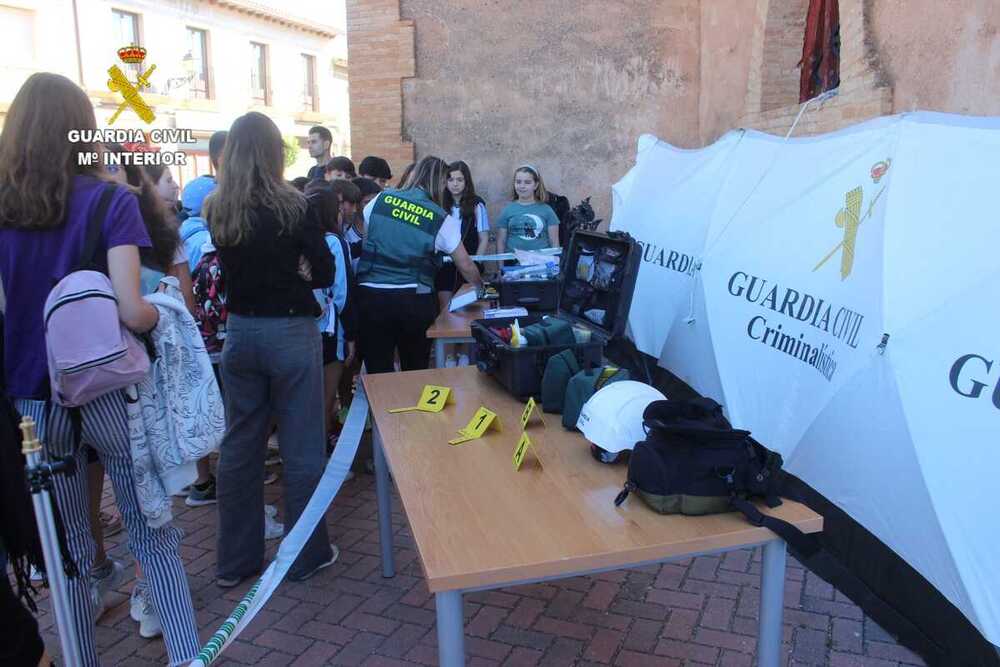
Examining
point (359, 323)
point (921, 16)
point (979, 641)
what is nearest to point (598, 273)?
point (359, 323)

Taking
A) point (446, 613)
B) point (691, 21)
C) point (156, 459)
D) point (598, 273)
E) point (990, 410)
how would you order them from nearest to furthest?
point (446, 613) < point (990, 410) < point (156, 459) < point (598, 273) < point (691, 21)

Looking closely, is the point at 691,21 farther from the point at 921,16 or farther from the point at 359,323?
the point at 359,323

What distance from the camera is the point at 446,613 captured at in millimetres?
1649

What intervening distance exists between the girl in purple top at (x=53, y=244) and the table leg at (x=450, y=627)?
4.06 feet

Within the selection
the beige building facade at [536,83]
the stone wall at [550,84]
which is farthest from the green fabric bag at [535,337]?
the stone wall at [550,84]

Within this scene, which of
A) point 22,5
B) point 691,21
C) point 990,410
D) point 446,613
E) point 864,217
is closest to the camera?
point 446,613

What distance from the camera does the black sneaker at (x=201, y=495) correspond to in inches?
164

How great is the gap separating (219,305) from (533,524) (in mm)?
2466

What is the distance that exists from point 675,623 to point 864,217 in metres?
1.75

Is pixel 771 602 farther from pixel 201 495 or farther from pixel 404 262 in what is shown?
pixel 201 495

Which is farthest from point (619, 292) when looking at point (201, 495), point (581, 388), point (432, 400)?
point (201, 495)

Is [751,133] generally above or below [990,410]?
above

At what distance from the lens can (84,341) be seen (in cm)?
204

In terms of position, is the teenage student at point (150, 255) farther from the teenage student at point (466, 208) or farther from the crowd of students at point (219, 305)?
→ the teenage student at point (466, 208)
